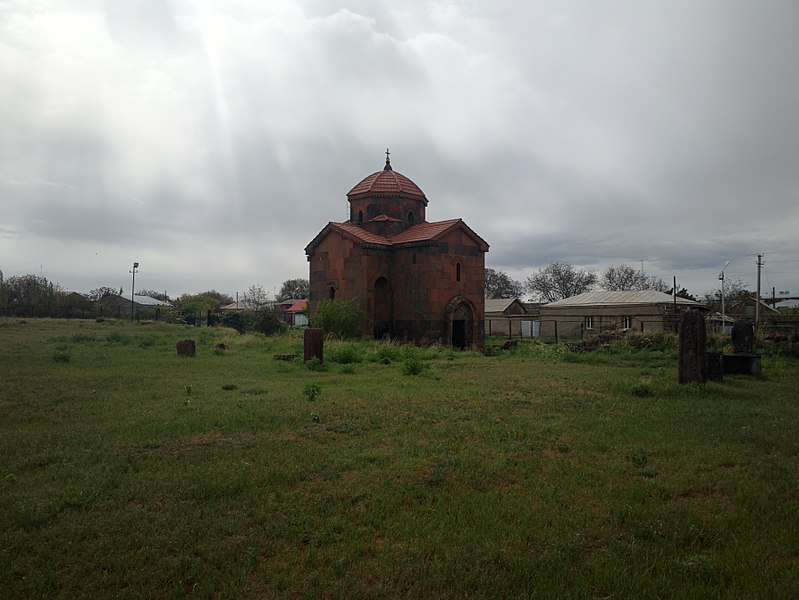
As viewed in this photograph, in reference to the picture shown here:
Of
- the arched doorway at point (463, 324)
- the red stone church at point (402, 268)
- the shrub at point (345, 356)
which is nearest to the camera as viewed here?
the shrub at point (345, 356)

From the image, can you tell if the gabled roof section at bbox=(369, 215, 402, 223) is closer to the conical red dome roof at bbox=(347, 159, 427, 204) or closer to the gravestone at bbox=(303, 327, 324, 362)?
the conical red dome roof at bbox=(347, 159, 427, 204)

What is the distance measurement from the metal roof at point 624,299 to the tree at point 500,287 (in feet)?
124

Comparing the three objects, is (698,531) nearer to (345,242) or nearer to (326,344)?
(326,344)

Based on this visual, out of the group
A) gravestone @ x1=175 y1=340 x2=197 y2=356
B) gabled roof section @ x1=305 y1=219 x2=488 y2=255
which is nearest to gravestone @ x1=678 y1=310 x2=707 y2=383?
gravestone @ x1=175 y1=340 x2=197 y2=356

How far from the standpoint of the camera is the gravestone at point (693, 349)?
1173 cm

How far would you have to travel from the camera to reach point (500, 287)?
3228 inches

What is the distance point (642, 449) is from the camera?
6.93 m

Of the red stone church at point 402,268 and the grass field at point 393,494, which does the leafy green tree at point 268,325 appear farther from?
the grass field at point 393,494

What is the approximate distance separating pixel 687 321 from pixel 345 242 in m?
16.8

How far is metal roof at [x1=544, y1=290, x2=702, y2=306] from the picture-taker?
127 feet

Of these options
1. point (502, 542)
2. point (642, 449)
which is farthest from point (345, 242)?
point (502, 542)

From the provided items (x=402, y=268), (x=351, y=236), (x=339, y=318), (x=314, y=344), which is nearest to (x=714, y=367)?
(x=314, y=344)

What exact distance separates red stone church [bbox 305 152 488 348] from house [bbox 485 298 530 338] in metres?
19.5

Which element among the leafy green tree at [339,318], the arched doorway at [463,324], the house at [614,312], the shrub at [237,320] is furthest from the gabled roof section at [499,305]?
the leafy green tree at [339,318]
